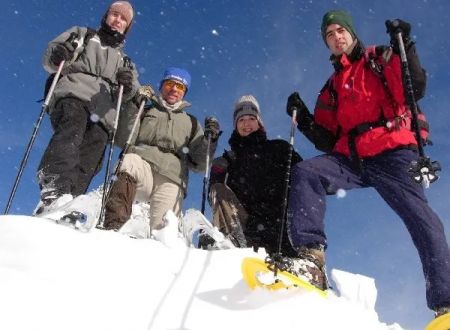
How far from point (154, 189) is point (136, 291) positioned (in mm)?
3080

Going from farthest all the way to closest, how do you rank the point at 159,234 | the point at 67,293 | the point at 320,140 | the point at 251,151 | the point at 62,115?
the point at 251,151, the point at 62,115, the point at 320,140, the point at 159,234, the point at 67,293

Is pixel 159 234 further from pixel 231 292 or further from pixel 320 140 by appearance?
pixel 320 140

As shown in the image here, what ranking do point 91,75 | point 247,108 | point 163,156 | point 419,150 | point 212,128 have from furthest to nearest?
point 247,108, point 212,128, point 163,156, point 91,75, point 419,150

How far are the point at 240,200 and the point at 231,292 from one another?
10.4 feet

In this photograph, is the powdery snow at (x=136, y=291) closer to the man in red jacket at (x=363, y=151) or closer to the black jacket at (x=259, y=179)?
the man in red jacket at (x=363, y=151)

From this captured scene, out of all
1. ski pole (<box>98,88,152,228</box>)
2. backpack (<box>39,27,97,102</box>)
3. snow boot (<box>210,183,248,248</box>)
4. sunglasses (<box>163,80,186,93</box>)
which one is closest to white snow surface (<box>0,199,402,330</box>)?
ski pole (<box>98,88,152,228</box>)

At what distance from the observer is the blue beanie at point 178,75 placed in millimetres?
6914

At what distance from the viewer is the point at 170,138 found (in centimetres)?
624

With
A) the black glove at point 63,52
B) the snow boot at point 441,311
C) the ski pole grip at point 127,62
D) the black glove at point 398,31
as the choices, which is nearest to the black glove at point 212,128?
the ski pole grip at point 127,62

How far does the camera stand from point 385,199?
435 cm

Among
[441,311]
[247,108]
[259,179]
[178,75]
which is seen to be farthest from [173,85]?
[441,311]

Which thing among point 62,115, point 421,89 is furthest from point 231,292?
point 62,115

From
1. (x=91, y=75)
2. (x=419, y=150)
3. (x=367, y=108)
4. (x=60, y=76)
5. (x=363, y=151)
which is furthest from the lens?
(x=60, y=76)

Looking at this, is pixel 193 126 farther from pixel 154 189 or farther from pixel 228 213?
pixel 228 213
